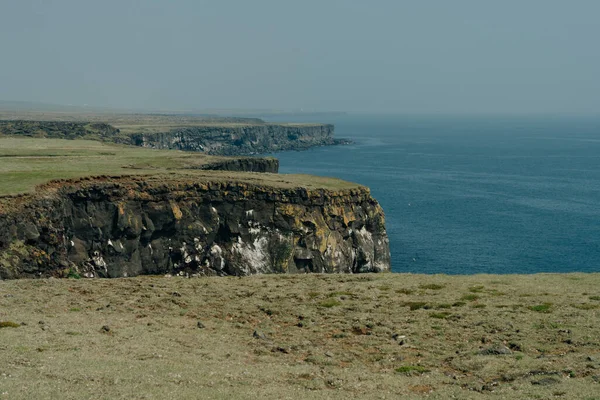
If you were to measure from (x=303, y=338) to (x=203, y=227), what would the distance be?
41.0 metres

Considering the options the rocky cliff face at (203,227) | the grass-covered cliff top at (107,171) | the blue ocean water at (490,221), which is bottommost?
the blue ocean water at (490,221)

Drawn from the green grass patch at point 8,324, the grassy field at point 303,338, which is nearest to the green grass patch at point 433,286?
the grassy field at point 303,338

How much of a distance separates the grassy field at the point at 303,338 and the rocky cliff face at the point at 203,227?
72.9 ft

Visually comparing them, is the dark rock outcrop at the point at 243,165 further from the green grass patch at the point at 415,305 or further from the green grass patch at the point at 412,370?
the green grass patch at the point at 412,370

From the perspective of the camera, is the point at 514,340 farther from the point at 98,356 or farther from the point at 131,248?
the point at 131,248

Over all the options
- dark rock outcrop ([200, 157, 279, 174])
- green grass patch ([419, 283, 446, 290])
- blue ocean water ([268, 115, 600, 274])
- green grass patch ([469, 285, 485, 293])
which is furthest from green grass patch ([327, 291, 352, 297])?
dark rock outcrop ([200, 157, 279, 174])

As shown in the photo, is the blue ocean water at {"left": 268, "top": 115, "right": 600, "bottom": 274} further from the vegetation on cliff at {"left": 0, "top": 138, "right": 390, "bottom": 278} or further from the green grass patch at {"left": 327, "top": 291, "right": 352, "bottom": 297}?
the green grass patch at {"left": 327, "top": 291, "right": 352, "bottom": 297}

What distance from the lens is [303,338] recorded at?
32969 mm

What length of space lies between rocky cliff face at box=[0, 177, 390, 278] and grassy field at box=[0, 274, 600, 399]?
22223 mm

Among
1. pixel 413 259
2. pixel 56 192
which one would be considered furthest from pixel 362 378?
pixel 413 259

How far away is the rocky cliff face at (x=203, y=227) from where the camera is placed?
217ft

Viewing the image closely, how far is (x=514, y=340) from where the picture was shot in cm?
3111

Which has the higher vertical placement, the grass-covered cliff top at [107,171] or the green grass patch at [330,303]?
the grass-covered cliff top at [107,171]

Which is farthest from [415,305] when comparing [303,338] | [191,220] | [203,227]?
[191,220]
